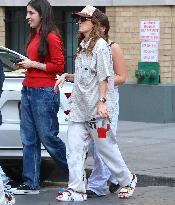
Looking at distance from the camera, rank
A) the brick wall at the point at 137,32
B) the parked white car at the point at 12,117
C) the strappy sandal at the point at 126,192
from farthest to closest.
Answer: the brick wall at the point at 137,32, the parked white car at the point at 12,117, the strappy sandal at the point at 126,192

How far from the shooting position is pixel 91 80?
7.98 m

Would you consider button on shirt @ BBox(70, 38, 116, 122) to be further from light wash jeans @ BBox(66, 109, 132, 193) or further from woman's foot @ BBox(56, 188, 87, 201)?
woman's foot @ BBox(56, 188, 87, 201)

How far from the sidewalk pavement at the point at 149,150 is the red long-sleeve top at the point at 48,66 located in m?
1.98

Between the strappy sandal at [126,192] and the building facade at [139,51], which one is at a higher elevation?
the building facade at [139,51]

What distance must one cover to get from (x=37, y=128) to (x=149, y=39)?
7.77m

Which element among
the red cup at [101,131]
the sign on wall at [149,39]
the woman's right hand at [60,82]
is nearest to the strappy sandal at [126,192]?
the red cup at [101,131]

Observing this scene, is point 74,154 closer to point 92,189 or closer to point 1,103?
point 92,189

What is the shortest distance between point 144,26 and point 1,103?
7.16m

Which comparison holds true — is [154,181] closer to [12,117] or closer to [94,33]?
[12,117]

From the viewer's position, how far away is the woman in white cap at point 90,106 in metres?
7.93

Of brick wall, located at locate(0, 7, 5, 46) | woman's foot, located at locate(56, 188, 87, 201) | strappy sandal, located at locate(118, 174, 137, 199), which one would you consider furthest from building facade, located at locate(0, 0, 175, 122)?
woman's foot, located at locate(56, 188, 87, 201)

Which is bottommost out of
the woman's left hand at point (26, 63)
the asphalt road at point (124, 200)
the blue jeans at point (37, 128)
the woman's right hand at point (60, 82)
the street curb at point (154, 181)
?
the street curb at point (154, 181)

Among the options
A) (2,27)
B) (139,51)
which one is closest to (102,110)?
(139,51)

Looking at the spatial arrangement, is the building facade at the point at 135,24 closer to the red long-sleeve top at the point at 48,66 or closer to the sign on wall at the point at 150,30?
the sign on wall at the point at 150,30
